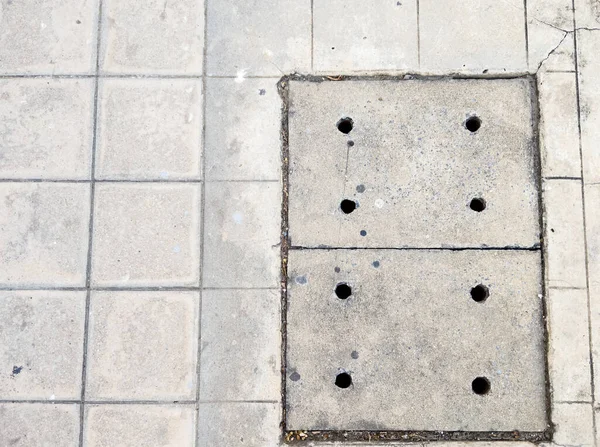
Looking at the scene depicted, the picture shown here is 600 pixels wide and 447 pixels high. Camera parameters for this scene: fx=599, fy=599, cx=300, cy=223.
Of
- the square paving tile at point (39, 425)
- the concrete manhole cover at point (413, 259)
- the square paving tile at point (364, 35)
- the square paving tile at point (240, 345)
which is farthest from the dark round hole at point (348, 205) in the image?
the square paving tile at point (39, 425)

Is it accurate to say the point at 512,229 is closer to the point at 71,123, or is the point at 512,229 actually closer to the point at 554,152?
the point at 554,152

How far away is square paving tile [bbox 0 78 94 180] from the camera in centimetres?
349

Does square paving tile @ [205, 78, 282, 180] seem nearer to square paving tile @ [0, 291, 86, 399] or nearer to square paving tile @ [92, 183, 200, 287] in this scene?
square paving tile @ [92, 183, 200, 287]

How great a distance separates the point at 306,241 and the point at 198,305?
2.32 ft

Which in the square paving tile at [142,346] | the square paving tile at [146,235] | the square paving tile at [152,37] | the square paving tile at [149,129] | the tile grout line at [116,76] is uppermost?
the square paving tile at [152,37]

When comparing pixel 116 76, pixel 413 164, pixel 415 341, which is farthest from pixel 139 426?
pixel 413 164

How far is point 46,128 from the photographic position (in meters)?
3.52

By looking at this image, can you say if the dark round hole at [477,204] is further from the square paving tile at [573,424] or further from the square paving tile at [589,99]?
the square paving tile at [573,424]

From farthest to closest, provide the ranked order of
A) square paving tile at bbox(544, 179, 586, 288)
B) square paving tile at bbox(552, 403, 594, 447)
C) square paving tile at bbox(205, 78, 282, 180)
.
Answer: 1. square paving tile at bbox(205, 78, 282, 180)
2. square paving tile at bbox(544, 179, 586, 288)
3. square paving tile at bbox(552, 403, 594, 447)

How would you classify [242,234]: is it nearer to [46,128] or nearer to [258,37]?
[258,37]

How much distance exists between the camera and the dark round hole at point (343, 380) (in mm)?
3312

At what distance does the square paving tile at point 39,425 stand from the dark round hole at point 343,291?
157 cm

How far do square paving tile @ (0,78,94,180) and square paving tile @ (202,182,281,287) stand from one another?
0.80m

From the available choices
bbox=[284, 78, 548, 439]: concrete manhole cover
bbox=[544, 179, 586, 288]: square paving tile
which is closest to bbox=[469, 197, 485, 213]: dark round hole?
bbox=[284, 78, 548, 439]: concrete manhole cover
